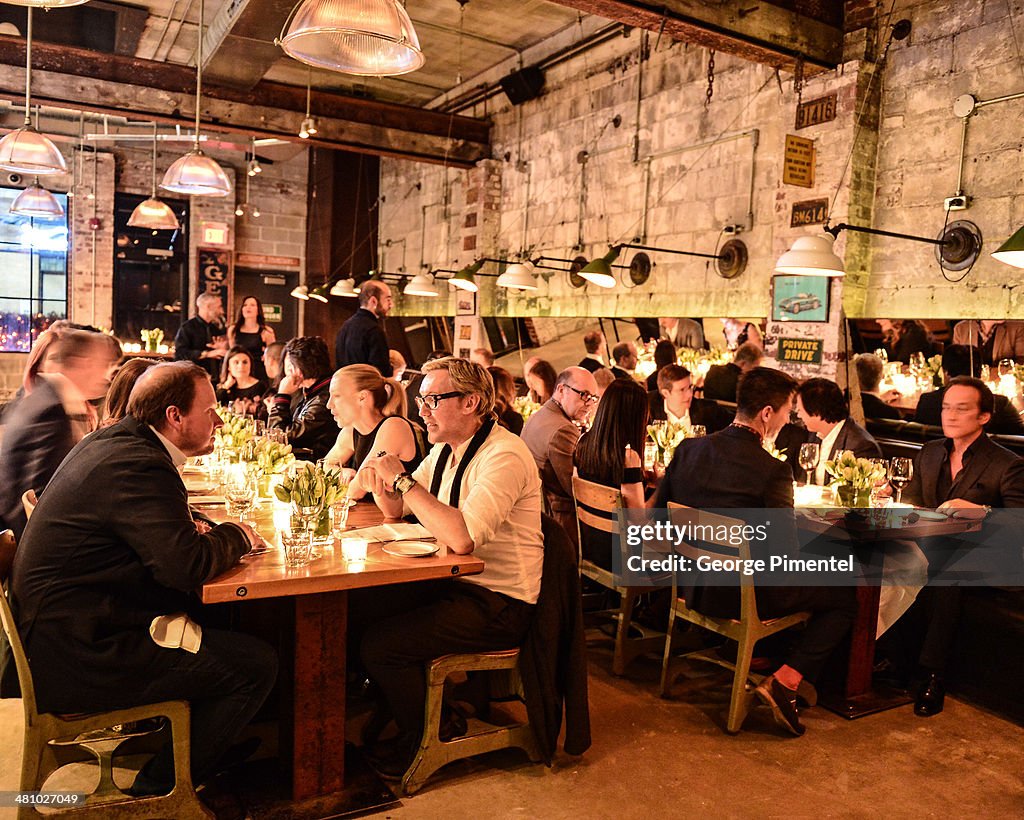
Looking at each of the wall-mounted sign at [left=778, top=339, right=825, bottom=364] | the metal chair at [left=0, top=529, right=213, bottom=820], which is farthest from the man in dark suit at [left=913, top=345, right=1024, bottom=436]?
the metal chair at [left=0, top=529, right=213, bottom=820]

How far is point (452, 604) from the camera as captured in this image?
302 cm

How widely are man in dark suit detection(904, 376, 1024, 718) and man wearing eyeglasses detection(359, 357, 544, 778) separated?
6.76 feet

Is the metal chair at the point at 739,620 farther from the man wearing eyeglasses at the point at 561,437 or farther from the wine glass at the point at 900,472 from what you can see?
the man wearing eyeglasses at the point at 561,437

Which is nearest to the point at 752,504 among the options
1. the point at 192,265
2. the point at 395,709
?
the point at 395,709

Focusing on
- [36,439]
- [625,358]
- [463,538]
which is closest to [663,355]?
[625,358]

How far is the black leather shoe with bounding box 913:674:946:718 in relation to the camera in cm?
381

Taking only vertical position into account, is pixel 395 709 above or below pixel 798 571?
below

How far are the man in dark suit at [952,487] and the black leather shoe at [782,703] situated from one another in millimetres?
692

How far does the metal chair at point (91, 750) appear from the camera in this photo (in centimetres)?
242

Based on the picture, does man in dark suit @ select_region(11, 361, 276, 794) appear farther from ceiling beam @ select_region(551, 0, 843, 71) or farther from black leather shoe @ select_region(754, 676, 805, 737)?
ceiling beam @ select_region(551, 0, 843, 71)

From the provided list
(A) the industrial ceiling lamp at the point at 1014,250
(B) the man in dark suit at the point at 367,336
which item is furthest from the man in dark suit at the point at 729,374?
(A) the industrial ceiling lamp at the point at 1014,250

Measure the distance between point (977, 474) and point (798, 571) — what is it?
108cm

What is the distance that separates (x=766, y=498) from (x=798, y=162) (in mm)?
4130

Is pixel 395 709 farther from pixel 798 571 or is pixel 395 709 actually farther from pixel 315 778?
pixel 798 571
